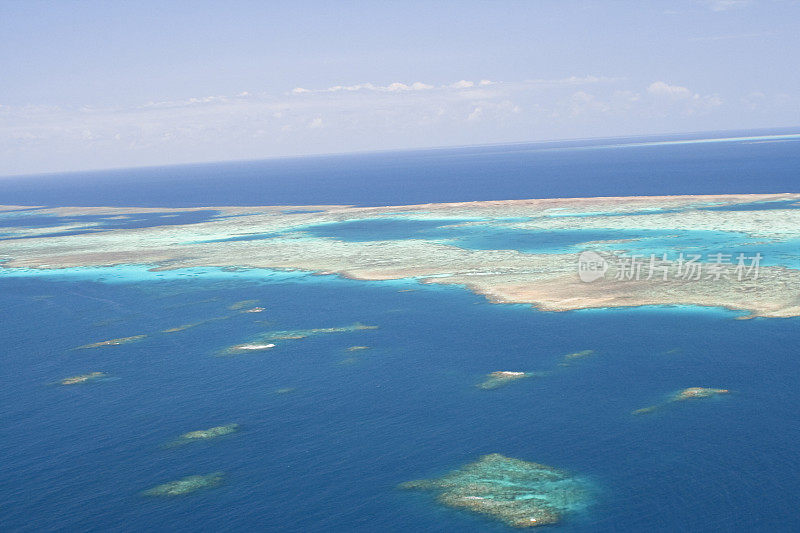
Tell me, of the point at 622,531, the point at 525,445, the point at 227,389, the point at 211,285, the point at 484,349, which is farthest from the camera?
the point at 211,285

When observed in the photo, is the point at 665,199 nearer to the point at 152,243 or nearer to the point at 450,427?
the point at 152,243

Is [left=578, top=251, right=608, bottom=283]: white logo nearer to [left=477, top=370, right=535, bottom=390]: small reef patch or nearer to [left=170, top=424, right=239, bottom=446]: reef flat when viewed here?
[left=477, top=370, right=535, bottom=390]: small reef patch

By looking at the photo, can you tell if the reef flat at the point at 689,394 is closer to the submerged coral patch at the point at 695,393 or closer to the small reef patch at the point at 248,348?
the submerged coral patch at the point at 695,393

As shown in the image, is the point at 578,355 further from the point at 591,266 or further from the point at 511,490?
the point at 591,266

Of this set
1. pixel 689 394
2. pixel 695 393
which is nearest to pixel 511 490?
pixel 689 394

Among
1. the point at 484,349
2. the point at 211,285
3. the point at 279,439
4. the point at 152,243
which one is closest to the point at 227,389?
the point at 279,439

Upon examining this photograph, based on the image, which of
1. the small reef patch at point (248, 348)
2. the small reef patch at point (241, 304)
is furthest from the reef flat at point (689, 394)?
the small reef patch at point (241, 304)
